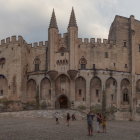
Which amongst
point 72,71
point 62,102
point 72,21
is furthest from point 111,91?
point 72,21

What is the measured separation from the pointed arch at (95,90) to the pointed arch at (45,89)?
6.77m

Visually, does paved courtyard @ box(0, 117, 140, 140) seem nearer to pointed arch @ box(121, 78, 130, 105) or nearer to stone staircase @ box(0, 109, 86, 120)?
stone staircase @ box(0, 109, 86, 120)

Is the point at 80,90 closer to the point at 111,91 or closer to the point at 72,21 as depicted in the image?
the point at 111,91

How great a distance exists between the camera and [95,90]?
5453 cm

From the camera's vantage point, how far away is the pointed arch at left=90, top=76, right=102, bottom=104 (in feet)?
178

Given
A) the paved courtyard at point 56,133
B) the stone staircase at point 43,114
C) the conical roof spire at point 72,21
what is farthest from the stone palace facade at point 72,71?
the paved courtyard at point 56,133

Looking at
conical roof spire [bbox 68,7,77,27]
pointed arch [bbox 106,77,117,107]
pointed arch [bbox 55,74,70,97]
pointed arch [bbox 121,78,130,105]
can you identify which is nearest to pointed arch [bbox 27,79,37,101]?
pointed arch [bbox 55,74,70,97]

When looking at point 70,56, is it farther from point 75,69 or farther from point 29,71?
point 29,71

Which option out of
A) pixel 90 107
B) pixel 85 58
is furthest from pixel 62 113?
pixel 85 58

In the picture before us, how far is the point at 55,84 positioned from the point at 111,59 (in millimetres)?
9974

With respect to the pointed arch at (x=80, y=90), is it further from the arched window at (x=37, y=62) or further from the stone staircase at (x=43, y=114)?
the arched window at (x=37, y=62)

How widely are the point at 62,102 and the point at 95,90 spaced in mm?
5606

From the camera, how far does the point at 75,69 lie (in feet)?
175

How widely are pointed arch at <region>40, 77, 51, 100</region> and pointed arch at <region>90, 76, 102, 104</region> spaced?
677 centimetres
